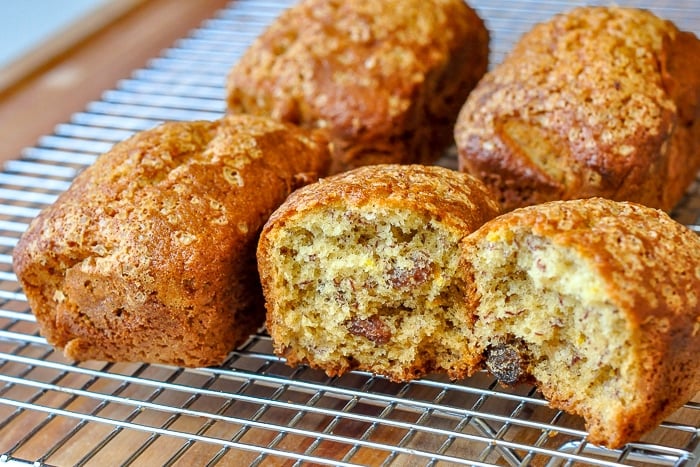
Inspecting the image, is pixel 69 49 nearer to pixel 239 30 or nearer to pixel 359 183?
pixel 239 30

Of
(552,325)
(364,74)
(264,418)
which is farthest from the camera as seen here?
(364,74)

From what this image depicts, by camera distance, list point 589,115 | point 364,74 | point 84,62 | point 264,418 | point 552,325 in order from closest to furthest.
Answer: point 552,325 < point 264,418 < point 589,115 < point 364,74 < point 84,62

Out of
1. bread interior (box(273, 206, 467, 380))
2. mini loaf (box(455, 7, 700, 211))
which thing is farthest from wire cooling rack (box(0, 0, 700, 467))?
mini loaf (box(455, 7, 700, 211))

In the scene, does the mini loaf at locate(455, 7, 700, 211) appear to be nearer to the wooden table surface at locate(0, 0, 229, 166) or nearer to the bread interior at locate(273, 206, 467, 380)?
the bread interior at locate(273, 206, 467, 380)

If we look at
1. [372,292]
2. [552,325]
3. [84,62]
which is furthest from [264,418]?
[84,62]

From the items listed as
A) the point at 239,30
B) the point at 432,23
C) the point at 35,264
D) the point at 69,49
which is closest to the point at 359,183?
the point at 35,264

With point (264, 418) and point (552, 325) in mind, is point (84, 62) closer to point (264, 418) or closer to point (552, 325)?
point (264, 418)

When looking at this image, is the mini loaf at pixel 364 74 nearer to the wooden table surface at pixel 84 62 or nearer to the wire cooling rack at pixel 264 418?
the wire cooling rack at pixel 264 418

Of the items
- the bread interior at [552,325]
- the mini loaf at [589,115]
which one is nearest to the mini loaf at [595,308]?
the bread interior at [552,325]
